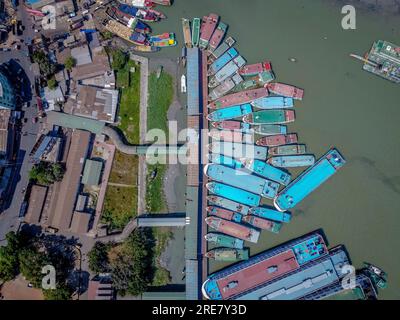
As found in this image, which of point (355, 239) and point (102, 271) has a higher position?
point (355, 239)

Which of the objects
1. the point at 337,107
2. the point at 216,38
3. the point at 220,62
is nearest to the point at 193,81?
the point at 220,62

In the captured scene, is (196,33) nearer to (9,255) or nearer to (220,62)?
(220,62)

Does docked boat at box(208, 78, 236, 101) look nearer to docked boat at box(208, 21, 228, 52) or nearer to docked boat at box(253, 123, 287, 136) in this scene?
docked boat at box(208, 21, 228, 52)

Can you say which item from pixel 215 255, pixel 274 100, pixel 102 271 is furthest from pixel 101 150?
pixel 274 100

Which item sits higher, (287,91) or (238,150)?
(287,91)

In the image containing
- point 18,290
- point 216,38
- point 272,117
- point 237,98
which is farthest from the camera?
point 216,38

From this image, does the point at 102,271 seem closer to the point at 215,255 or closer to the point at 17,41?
the point at 215,255
